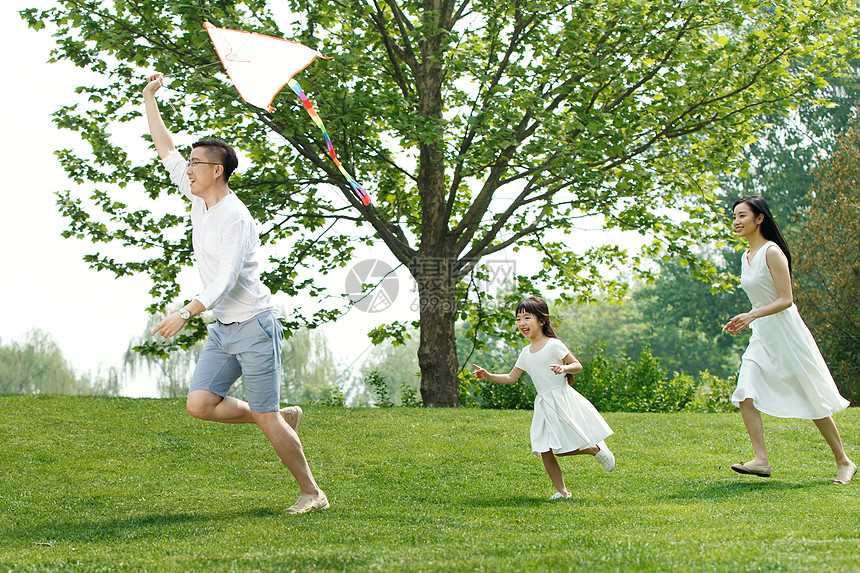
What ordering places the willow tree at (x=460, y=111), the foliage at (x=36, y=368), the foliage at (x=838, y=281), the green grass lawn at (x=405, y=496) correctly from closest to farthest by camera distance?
the green grass lawn at (x=405, y=496) → the willow tree at (x=460, y=111) → the foliage at (x=838, y=281) → the foliage at (x=36, y=368)

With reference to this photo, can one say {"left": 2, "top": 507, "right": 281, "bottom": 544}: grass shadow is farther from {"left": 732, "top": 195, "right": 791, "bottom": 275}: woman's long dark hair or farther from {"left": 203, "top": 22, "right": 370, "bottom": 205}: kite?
{"left": 732, "top": 195, "right": 791, "bottom": 275}: woman's long dark hair

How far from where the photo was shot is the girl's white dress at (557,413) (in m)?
5.97

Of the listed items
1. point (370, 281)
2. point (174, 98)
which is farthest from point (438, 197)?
point (174, 98)

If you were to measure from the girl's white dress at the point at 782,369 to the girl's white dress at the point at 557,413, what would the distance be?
1209 millimetres

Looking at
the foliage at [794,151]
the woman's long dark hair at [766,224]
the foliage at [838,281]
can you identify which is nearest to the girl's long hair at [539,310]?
the woman's long dark hair at [766,224]

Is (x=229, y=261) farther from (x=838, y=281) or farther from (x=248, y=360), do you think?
(x=838, y=281)

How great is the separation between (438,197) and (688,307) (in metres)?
31.4

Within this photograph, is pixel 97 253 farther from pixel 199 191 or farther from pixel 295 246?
pixel 199 191

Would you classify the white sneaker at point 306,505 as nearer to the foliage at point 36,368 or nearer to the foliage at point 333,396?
the foliage at point 333,396

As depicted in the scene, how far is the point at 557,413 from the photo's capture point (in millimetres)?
6074

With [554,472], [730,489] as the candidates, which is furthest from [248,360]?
[730,489]

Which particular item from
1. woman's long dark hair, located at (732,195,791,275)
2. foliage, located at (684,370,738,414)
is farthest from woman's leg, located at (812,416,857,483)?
foliage, located at (684,370,738,414)

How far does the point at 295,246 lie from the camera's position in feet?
51.1

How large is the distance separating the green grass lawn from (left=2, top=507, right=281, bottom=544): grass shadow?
0.10 feet
